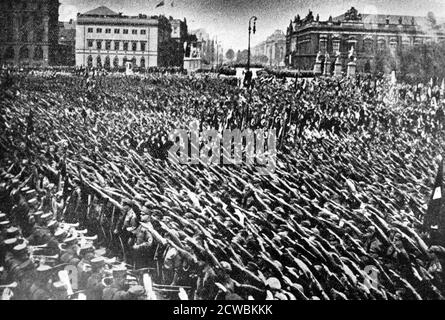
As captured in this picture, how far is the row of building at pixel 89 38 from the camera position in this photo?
3.51 meters

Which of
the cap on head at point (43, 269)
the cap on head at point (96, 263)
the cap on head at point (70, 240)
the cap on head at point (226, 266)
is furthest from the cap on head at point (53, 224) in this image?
the cap on head at point (226, 266)

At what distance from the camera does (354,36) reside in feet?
12.1

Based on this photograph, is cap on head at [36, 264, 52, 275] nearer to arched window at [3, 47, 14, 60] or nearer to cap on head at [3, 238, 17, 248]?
cap on head at [3, 238, 17, 248]

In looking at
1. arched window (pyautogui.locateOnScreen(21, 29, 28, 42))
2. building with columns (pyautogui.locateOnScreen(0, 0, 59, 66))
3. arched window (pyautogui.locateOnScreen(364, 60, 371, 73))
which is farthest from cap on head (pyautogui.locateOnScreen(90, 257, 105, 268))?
arched window (pyautogui.locateOnScreen(364, 60, 371, 73))

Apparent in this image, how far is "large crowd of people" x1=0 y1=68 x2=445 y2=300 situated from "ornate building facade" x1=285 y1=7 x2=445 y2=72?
23 cm

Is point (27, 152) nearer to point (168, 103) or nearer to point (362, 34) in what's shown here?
point (168, 103)

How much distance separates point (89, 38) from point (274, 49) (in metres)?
1.58

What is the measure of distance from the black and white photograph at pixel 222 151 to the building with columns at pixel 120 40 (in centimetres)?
2

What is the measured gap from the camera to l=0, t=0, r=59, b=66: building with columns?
137 inches

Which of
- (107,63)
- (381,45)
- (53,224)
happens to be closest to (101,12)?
(107,63)

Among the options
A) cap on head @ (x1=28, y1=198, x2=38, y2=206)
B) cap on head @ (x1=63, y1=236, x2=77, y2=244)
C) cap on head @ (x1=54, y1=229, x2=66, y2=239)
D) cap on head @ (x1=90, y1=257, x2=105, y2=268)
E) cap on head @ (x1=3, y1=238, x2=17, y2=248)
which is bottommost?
cap on head @ (x1=90, y1=257, x2=105, y2=268)

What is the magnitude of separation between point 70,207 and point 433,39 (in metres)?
3.33

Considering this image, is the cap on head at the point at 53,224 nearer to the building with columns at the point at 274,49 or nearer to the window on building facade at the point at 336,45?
the building with columns at the point at 274,49

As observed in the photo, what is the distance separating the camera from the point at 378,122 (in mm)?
3705
